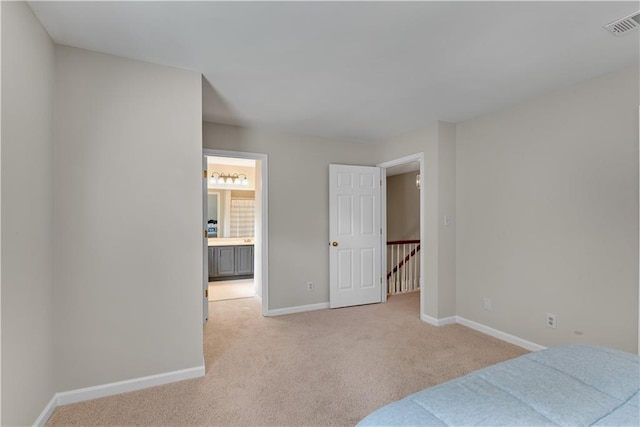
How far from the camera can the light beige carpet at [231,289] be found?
495 centimetres

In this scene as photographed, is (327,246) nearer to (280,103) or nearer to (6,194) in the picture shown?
(280,103)

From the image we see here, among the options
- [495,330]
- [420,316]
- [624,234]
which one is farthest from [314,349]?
[624,234]

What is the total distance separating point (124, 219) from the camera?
2.21 metres

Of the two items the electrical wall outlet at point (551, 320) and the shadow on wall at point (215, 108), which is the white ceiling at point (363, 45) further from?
the electrical wall outlet at point (551, 320)

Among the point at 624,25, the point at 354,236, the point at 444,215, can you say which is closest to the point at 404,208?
the point at 354,236

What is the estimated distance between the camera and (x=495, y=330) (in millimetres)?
3268

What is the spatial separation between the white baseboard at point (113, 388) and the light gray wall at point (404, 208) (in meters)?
5.85

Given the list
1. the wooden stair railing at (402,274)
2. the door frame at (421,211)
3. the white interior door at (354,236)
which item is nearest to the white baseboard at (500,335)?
the door frame at (421,211)

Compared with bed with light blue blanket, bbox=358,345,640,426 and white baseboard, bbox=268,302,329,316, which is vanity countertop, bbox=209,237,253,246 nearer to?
white baseboard, bbox=268,302,329,316

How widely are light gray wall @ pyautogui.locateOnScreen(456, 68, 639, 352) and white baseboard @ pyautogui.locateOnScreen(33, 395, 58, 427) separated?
3.80 meters

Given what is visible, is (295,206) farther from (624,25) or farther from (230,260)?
(624,25)

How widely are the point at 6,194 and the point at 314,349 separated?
2.48 m

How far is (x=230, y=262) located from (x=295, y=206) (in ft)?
8.65

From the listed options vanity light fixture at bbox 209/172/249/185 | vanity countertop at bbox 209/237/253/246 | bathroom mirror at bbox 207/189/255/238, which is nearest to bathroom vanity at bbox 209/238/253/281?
vanity countertop at bbox 209/237/253/246
